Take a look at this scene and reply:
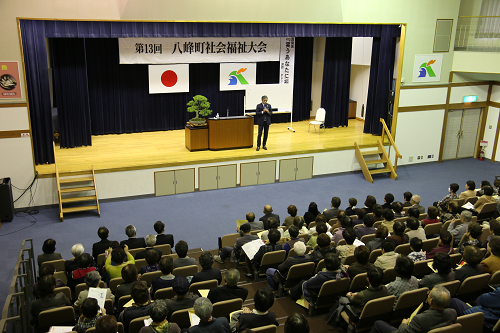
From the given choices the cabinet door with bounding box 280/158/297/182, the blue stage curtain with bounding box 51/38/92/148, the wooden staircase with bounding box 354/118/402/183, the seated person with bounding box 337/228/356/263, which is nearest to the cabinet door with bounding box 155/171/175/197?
the blue stage curtain with bounding box 51/38/92/148

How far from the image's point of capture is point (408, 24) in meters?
11.9

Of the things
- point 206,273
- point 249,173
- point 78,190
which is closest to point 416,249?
point 206,273

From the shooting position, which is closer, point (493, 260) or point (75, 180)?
point (493, 260)

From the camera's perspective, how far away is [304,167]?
11453 mm

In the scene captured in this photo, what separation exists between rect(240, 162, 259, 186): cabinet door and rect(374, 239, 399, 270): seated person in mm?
5852

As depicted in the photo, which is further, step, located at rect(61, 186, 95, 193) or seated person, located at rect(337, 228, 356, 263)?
step, located at rect(61, 186, 95, 193)

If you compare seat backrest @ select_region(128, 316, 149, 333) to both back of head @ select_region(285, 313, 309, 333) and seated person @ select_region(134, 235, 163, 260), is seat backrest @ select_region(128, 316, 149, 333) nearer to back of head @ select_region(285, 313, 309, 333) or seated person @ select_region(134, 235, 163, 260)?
back of head @ select_region(285, 313, 309, 333)

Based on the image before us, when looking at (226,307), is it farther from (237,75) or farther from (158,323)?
(237,75)

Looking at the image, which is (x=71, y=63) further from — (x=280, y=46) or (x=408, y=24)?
(x=408, y=24)

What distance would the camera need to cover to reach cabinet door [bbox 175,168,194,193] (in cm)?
1020

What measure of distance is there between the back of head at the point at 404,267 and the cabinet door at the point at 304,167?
698cm

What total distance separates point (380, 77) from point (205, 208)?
666 cm

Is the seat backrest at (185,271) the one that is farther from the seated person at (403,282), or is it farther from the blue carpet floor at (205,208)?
the blue carpet floor at (205,208)

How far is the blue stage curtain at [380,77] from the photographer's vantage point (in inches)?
483
